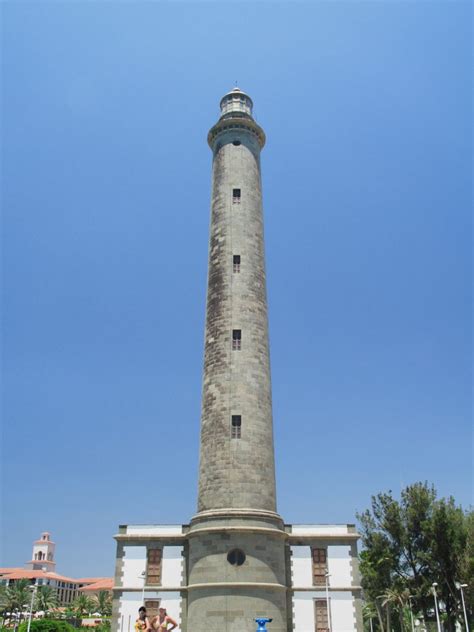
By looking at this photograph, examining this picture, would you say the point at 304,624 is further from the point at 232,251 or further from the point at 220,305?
the point at 232,251

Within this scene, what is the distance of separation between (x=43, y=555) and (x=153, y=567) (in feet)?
367

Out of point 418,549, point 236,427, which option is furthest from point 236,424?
point 418,549

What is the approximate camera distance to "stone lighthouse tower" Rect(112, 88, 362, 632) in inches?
875

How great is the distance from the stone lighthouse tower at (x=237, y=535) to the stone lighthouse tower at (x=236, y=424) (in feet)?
0.15

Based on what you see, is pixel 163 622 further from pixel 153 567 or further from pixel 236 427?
pixel 153 567

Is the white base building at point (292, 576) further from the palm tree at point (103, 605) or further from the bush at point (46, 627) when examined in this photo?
the palm tree at point (103, 605)

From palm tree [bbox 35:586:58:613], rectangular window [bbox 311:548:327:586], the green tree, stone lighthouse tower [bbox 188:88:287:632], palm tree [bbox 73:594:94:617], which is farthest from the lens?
palm tree [bbox 73:594:94:617]

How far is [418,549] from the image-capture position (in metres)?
38.9

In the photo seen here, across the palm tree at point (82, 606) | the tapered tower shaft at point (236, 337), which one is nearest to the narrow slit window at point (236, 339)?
the tapered tower shaft at point (236, 337)

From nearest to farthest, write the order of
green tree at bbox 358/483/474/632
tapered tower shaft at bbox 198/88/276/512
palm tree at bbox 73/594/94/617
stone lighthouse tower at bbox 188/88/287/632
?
stone lighthouse tower at bbox 188/88/287/632 < tapered tower shaft at bbox 198/88/276/512 < green tree at bbox 358/483/474/632 < palm tree at bbox 73/594/94/617

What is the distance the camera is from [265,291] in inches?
1112

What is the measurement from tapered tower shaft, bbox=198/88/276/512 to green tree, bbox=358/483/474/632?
63.6 ft

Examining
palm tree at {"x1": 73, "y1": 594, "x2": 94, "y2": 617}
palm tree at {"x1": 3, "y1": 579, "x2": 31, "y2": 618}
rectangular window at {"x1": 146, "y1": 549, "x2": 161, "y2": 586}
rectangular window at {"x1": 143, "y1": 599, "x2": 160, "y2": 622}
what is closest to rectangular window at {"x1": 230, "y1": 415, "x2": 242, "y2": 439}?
rectangular window at {"x1": 146, "y1": 549, "x2": 161, "y2": 586}

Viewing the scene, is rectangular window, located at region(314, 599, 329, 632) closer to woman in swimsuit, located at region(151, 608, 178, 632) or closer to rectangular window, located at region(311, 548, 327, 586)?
rectangular window, located at region(311, 548, 327, 586)
